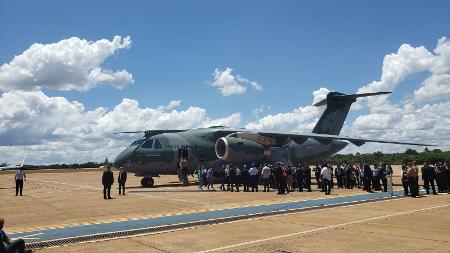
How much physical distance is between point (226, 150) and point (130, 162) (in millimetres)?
5851

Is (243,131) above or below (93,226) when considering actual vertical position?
above

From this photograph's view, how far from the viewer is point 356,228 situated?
32.4ft

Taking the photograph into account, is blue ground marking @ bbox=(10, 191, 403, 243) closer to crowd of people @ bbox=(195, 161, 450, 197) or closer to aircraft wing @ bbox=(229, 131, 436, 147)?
crowd of people @ bbox=(195, 161, 450, 197)

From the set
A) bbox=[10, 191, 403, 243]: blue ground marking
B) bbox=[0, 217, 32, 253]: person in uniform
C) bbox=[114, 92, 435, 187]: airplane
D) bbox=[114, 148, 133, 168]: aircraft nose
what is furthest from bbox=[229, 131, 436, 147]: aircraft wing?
bbox=[0, 217, 32, 253]: person in uniform

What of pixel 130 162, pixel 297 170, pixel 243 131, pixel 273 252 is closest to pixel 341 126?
pixel 243 131

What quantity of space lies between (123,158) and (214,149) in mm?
6303

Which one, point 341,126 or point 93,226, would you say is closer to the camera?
point 93,226

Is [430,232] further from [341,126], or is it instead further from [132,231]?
[341,126]

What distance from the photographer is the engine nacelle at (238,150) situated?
25984 mm

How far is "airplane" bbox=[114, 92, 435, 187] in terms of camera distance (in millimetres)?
24694

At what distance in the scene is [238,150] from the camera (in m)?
26.3

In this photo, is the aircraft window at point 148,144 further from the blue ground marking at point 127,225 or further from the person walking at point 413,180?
the person walking at point 413,180

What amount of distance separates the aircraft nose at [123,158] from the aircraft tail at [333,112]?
50.1 ft

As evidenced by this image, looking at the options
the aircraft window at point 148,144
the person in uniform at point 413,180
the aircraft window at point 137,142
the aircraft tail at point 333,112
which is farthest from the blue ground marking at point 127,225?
the aircraft tail at point 333,112
